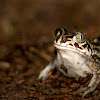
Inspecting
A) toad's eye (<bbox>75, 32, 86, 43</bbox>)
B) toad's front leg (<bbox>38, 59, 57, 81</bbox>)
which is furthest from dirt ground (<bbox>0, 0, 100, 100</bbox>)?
toad's eye (<bbox>75, 32, 86, 43</bbox>)

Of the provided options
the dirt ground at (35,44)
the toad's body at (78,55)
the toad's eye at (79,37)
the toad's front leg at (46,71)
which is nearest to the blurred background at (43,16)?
the dirt ground at (35,44)

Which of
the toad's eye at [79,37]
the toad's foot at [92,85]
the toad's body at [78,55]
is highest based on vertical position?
the toad's eye at [79,37]

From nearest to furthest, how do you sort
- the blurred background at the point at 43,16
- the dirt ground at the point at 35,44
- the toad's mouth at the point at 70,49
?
the toad's mouth at the point at 70,49
the dirt ground at the point at 35,44
the blurred background at the point at 43,16

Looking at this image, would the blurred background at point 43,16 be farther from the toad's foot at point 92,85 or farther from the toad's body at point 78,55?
the toad's foot at point 92,85

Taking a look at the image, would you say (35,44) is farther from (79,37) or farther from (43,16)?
(43,16)

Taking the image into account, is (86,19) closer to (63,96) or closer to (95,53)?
(95,53)

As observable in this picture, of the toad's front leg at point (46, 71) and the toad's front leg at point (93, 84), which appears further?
the toad's front leg at point (46, 71)

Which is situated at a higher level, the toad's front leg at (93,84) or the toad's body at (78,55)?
the toad's body at (78,55)

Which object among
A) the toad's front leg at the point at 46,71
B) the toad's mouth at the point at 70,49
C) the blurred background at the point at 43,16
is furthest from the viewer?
the blurred background at the point at 43,16
